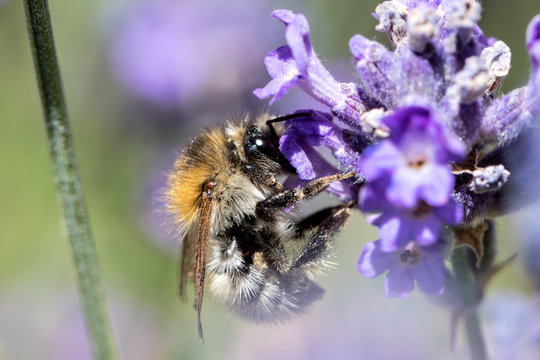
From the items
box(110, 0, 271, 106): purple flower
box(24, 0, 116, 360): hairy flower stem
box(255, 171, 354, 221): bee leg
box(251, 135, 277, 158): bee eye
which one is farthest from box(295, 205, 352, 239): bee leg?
box(110, 0, 271, 106): purple flower

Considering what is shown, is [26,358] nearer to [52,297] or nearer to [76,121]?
[52,297]

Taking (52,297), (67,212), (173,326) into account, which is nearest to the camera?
(67,212)

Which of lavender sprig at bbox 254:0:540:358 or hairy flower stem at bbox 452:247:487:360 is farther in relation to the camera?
hairy flower stem at bbox 452:247:487:360

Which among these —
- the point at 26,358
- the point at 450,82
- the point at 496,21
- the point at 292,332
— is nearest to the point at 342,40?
the point at 496,21

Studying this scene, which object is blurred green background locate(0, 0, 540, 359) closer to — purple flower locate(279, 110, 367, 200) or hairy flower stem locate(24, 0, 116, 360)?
hairy flower stem locate(24, 0, 116, 360)

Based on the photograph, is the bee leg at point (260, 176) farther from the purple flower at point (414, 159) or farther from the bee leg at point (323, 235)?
the purple flower at point (414, 159)

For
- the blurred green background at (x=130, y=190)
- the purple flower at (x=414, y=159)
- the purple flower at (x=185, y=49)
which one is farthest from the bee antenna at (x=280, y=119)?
the purple flower at (x=185, y=49)

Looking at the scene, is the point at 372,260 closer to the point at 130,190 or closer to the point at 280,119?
the point at 280,119

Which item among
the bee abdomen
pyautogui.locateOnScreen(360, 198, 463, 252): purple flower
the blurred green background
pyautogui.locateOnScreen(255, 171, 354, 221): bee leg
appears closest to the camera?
pyautogui.locateOnScreen(360, 198, 463, 252): purple flower
